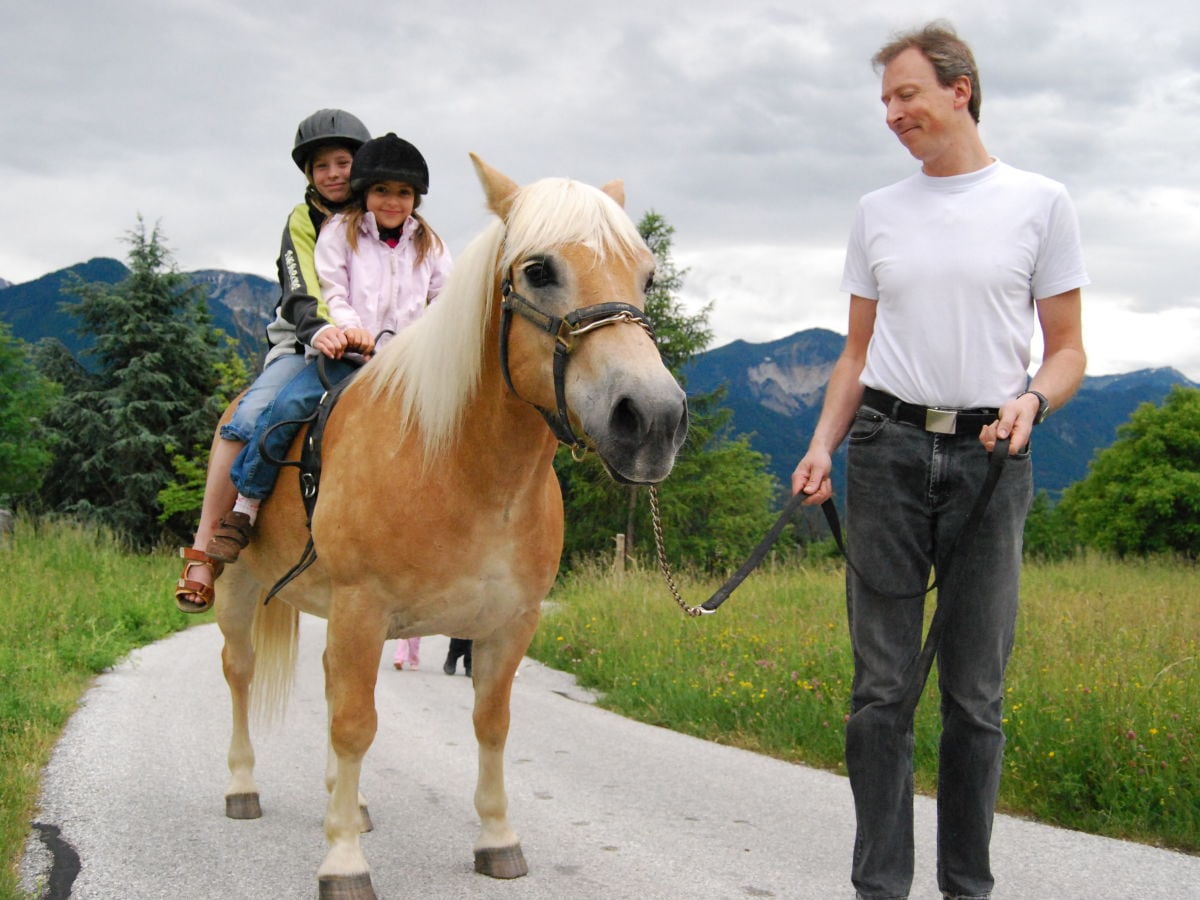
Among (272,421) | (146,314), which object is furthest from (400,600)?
(146,314)

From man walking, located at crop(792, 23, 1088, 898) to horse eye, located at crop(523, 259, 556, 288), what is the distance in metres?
0.95

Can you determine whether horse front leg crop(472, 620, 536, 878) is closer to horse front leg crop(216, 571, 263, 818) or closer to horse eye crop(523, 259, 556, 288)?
horse eye crop(523, 259, 556, 288)

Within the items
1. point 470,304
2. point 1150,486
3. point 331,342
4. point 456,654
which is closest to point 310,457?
point 331,342

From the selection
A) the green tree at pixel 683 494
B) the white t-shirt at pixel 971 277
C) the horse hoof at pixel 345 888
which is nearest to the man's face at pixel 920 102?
the white t-shirt at pixel 971 277

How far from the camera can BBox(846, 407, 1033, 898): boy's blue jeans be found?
9.68 feet

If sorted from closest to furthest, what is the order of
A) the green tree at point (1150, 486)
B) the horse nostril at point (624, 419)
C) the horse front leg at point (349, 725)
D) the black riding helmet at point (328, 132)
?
the horse nostril at point (624, 419)
the horse front leg at point (349, 725)
the black riding helmet at point (328, 132)
the green tree at point (1150, 486)

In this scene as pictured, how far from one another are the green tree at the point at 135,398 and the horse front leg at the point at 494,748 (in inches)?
1138

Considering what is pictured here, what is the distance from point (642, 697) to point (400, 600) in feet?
13.2

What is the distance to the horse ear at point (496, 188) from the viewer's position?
3.23 m

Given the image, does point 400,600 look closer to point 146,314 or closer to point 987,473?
point 987,473

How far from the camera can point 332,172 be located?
4.77 metres

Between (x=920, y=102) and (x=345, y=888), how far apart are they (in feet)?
9.93

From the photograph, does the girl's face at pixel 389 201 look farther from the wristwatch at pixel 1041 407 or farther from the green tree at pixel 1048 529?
the green tree at pixel 1048 529

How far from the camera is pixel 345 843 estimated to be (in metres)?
3.46
